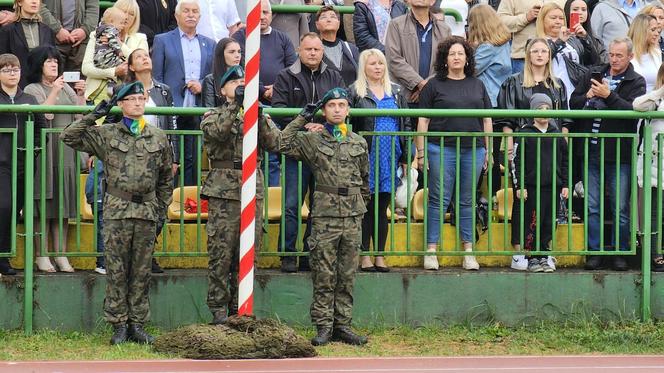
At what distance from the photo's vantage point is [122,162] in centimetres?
1163

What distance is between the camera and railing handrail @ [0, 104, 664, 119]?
39.5 ft

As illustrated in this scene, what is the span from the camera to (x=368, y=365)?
36.5 feet

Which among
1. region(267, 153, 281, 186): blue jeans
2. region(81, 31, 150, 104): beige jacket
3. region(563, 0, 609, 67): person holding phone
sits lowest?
region(267, 153, 281, 186): blue jeans

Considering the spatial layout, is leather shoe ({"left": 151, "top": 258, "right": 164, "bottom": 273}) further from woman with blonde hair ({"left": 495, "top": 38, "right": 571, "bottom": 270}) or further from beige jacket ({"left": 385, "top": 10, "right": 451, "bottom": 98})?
woman with blonde hair ({"left": 495, "top": 38, "right": 571, "bottom": 270})

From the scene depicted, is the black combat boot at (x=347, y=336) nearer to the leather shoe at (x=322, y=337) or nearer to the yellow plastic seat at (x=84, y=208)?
the leather shoe at (x=322, y=337)

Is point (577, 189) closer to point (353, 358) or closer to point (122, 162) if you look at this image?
point (353, 358)

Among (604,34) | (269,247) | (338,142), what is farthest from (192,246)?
(604,34)

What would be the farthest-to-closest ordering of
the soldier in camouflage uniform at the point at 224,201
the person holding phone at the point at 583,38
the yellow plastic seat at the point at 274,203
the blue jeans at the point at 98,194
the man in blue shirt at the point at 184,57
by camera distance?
the person holding phone at the point at 583,38
the man in blue shirt at the point at 184,57
the yellow plastic seat at the point at 274,203
the blue jeans at the point at 98,194
the soldier in camouflage uniform at the point at 224,201

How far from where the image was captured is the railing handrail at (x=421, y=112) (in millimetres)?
12031

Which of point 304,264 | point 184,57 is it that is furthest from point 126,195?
point 184,57

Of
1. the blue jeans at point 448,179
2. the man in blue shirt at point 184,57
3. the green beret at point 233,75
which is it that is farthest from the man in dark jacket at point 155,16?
the blue jeans at point 448,179

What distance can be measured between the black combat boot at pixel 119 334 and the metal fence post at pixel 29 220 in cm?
87

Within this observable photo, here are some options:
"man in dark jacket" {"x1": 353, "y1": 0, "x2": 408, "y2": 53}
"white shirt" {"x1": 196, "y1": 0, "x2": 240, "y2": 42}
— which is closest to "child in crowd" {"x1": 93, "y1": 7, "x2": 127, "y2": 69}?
"white shirt" {"x1": 196, "y1": 0, "x2": 240, "y2": 42}

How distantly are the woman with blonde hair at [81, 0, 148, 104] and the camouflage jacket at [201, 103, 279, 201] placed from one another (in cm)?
225
